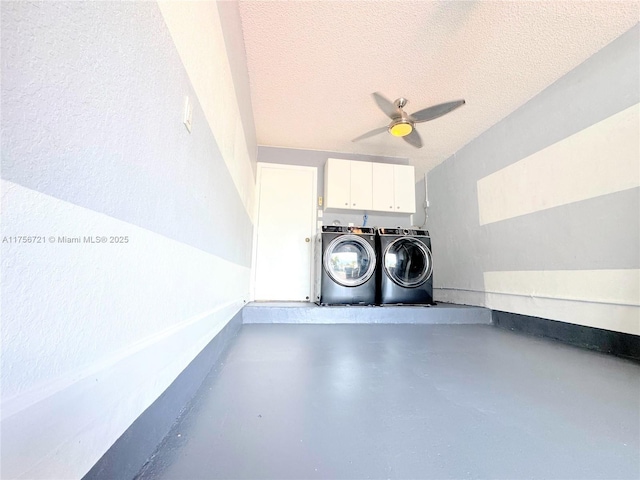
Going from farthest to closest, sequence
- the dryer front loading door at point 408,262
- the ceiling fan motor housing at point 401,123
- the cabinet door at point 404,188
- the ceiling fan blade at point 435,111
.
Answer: the cabinet door at point 404,188, the dryer front loading door at point 408,262, the ceiling fan motor housing at point 401,123, the ceiling fan blade at point 435,111

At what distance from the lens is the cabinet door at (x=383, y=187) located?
3.49 metres

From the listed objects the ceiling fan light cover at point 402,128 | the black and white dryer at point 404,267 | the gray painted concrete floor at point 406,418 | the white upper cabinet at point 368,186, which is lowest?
the gray painted concrete floor at point 406,418

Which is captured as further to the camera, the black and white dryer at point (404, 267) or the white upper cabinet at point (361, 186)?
the white upper cabinet at point (361, 186)

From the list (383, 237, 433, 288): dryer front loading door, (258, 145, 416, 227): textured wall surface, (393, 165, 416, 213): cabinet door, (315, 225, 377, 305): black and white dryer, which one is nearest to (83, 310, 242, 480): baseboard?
(315, 225, 377, 305): black and white dryer

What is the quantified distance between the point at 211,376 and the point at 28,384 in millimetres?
914

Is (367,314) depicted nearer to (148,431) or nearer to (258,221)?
(258,221)

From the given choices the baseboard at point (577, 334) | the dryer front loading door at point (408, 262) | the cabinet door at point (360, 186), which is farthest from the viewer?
the cabinet door at point (360, 186)

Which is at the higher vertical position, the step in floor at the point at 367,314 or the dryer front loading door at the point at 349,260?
the dryer front loading door at the point at 349,260

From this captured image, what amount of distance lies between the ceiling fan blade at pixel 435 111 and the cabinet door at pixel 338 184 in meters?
1.17

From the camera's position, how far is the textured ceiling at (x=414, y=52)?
1719 millimetres

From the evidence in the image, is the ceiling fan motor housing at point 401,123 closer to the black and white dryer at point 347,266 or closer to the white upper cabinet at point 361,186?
the white upper cabinet at point 361,186

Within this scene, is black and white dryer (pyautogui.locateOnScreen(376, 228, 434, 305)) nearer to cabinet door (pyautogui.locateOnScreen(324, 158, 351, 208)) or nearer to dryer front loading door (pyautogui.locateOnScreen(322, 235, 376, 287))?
dryer front loading door (pyautogui.locateOnScreen(322, 235, 376, 287))

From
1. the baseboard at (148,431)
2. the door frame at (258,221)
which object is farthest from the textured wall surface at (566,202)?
the baseboard at (148,431)

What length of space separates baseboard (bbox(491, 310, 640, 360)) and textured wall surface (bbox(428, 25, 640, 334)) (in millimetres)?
52
